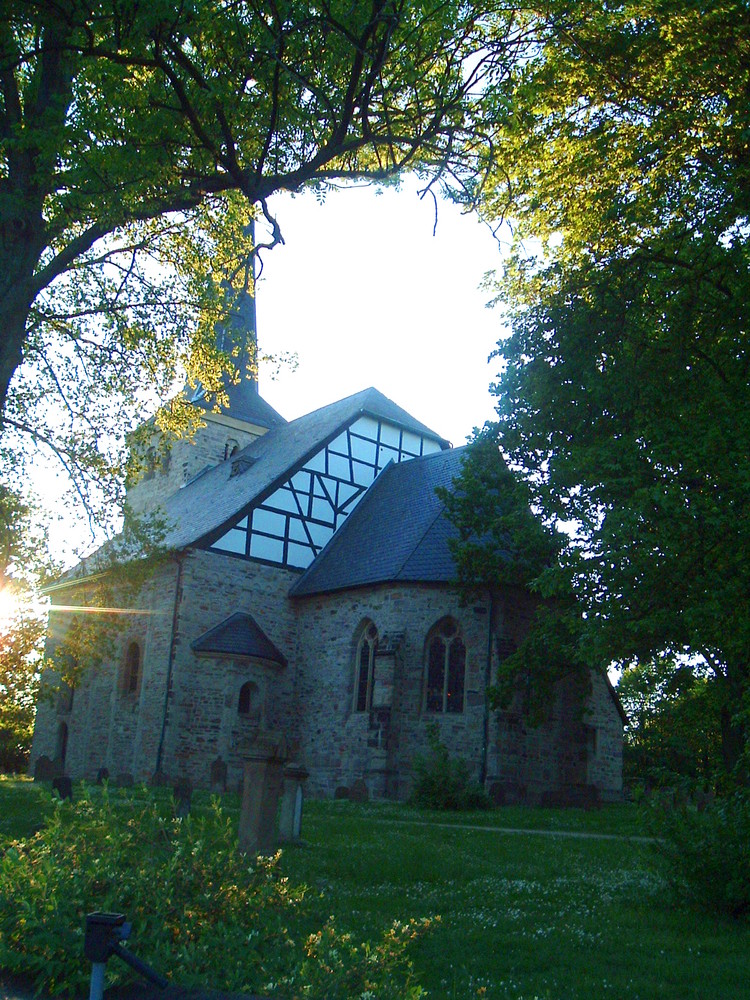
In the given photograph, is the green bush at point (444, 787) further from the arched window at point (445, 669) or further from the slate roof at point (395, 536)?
the slate roof at point (395, 536)

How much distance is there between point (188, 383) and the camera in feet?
47.3

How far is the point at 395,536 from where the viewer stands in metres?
23.3

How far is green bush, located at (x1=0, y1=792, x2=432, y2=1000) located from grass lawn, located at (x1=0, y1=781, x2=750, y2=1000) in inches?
23.8

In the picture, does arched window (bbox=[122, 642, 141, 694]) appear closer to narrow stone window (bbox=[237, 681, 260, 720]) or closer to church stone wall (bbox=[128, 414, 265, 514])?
narrow stone window (bbox=[237, 681, 260, 720])

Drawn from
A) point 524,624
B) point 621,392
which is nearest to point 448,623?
point 524,624

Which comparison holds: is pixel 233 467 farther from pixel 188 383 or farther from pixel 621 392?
pixel 621 392

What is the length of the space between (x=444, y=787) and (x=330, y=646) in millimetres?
6306

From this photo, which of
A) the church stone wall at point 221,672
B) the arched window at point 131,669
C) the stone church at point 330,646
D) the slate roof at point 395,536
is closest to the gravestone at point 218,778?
the stone church at point 330,646

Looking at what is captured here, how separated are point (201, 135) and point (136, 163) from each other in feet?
4.36

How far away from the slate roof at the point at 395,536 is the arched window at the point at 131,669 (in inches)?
196

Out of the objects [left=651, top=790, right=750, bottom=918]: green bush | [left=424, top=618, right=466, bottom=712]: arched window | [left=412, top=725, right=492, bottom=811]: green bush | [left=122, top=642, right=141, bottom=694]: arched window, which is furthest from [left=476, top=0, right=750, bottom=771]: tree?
[left=122, top=642, right=141, bottom=694]: arched window

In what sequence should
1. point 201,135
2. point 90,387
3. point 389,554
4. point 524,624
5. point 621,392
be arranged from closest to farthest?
point 201,135
point 621,392
point 90,387
point 524,624
point 389,554

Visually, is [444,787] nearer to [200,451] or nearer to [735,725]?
[735,725]

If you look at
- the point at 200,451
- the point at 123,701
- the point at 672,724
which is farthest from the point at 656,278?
the point at 672,724
